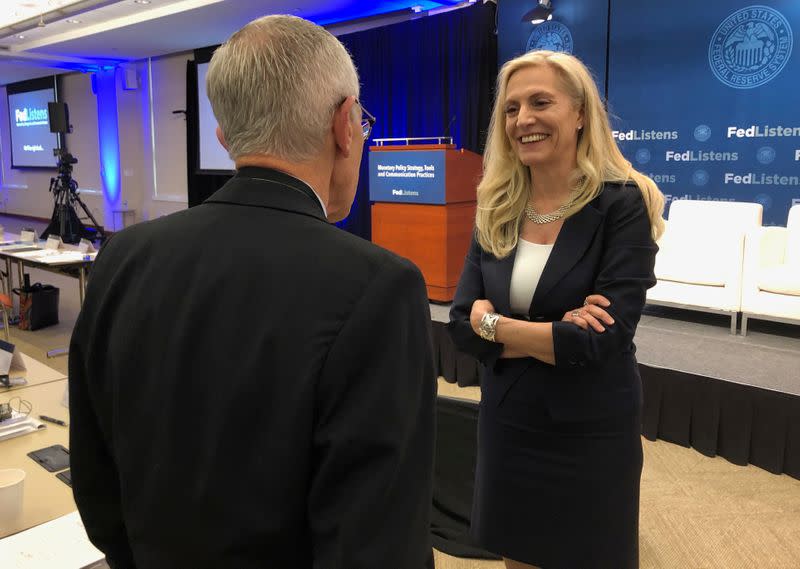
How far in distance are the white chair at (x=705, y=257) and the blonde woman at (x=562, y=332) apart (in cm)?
302

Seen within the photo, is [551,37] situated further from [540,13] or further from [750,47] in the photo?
[750,47]

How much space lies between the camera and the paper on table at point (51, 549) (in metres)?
1.21

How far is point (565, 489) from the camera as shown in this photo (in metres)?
1.55

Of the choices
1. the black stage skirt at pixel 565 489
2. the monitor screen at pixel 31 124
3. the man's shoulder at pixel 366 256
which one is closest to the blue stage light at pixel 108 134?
the monitor screen at pixel 31 124

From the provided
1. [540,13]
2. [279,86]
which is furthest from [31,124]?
[279,86]

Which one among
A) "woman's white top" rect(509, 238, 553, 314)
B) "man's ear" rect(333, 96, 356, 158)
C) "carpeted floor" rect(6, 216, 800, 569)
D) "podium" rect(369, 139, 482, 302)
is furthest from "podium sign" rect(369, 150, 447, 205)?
"man's ear" rect(333, 96, 356, 158)

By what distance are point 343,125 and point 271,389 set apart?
12.0 inches

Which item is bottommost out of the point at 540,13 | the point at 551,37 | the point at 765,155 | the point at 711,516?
the point at 711,516

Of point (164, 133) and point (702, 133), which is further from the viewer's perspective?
point (164, 133)

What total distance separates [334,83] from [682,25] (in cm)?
517

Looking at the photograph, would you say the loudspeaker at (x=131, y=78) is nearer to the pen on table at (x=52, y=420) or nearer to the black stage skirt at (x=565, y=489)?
the pen on table at (x=52, y=420)

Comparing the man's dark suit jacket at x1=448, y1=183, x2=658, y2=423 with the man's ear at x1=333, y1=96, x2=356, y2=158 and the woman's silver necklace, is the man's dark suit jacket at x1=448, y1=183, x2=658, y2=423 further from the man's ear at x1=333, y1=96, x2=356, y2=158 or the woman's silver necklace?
the man's ear at x1=333, y1=96, x2=356, y2=158

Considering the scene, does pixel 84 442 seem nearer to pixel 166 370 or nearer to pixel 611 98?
pixel 166 370

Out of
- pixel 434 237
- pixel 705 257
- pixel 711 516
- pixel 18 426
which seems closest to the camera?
pixel 18 426
